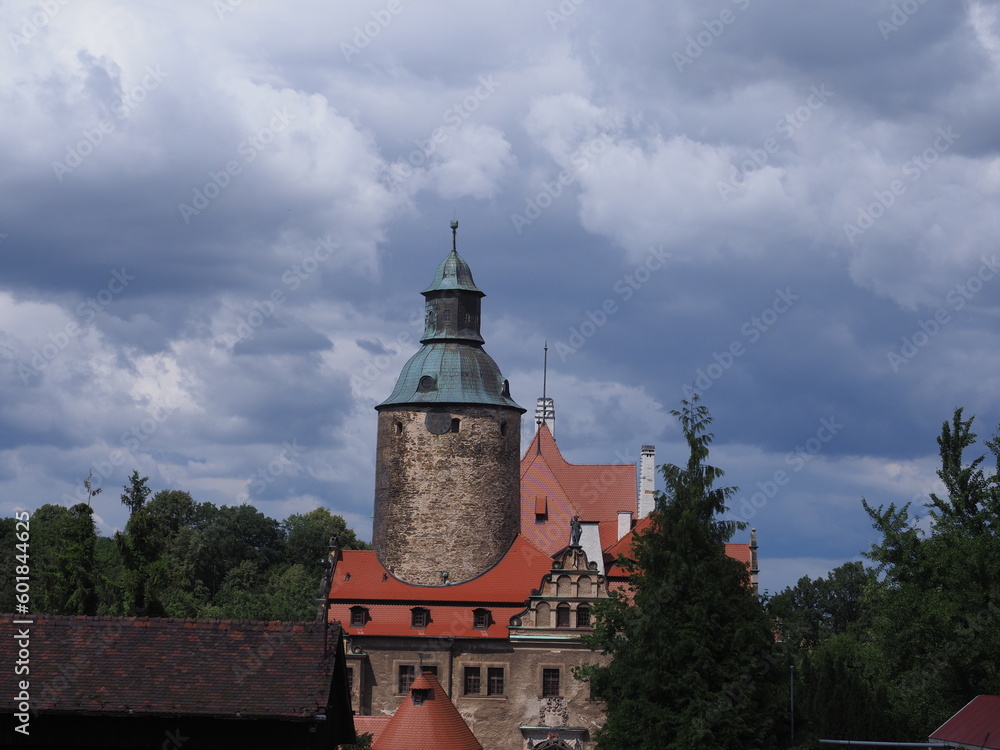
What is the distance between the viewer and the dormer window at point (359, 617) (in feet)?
161

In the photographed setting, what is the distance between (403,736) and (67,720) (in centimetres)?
1572

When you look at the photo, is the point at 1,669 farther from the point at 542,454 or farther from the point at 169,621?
the point at 542,454

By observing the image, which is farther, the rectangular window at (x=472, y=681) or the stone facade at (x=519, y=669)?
the rectangular window at (x=472, y=681)

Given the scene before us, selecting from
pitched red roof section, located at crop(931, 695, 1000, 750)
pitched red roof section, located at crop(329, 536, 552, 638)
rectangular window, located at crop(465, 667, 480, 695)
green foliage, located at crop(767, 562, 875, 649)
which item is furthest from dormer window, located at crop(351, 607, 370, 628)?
green foliage, located at crop(767, 562, 875, 649)

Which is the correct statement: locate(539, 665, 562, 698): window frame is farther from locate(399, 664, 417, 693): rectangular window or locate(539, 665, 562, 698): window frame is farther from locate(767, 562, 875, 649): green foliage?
locate(767, 562, 875, 649): green foliage


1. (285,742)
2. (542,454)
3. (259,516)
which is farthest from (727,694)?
(259,516)

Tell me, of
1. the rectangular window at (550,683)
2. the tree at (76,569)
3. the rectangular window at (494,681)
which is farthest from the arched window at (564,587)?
the tree at (76,569)

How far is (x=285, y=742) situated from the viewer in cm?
2484

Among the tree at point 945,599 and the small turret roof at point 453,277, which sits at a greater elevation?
the small turret roof at point 453,277

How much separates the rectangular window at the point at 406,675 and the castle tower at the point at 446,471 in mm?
3752

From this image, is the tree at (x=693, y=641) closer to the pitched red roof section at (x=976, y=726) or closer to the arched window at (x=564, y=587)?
the pitched red roof section at (x=976, y=726)

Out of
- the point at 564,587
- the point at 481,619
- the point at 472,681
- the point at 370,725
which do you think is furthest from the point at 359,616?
the point at 564,587

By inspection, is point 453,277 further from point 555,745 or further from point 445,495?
point 555,745

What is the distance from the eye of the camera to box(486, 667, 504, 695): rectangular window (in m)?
47.9
